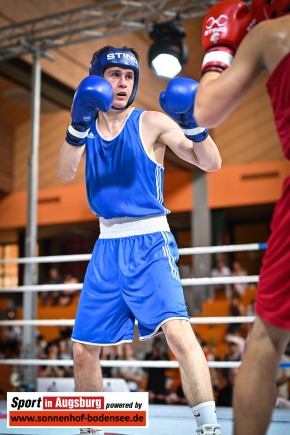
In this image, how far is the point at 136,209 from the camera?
2092 millimetres

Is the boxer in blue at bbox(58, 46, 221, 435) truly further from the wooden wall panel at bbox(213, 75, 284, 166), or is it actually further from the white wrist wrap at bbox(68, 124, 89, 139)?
the wooden wall panel at bbox(213, 75, 284, 166)

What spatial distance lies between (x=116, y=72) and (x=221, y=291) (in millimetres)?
9274

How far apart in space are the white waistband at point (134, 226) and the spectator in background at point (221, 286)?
24.3 ft

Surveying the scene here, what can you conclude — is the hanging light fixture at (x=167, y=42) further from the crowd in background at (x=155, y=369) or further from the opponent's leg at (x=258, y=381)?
the opponent's leg at (x=258, y=381)

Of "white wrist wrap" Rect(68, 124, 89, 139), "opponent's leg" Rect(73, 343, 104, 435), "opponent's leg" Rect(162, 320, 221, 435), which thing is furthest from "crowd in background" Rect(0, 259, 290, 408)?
"white wrist wrap" Rect(68, 124, 89, 139)

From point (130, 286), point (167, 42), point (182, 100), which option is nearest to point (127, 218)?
point (130, 286)

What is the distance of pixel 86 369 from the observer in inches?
80.6

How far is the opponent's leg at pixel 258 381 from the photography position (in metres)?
1.24

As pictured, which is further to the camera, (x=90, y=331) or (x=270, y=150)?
(x=270, y=150)

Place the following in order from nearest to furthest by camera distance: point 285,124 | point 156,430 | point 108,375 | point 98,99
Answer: point 285,124, point 98,99, point 156,430, point 108,375

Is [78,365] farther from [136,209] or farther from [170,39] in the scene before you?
[170,39]

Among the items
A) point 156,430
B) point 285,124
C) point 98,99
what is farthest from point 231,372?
point 285,124

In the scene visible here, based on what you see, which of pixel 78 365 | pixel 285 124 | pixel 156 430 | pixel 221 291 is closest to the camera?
pixel 285 124

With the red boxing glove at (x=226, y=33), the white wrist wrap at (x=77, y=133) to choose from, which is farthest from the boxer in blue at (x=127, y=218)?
the red boxing glove at (x=226, y=33)
